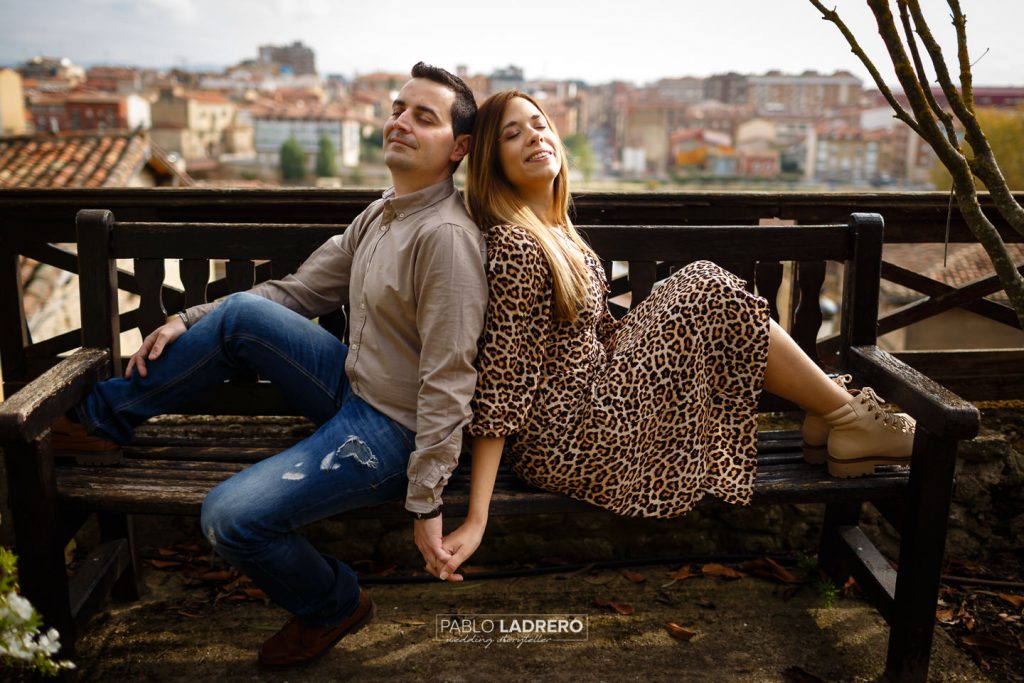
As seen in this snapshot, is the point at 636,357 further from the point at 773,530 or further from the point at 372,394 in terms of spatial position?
the point at 773,530

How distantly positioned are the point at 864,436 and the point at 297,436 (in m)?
1.70

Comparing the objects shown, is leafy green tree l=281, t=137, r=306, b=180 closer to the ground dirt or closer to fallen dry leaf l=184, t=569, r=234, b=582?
fallen dry leaf l=184, t=569, r=234, b=582

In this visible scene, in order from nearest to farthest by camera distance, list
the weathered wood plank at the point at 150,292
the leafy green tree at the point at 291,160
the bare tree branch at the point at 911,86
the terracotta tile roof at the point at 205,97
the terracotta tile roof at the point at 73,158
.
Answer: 1. the bare tree branch at the point at 911,86
2. the weathered wood plank at the point at 150,292
3. the terracotta tile roof at the point at 73,158
4. the terracotta tile roof at the point at 205,97
5. the leafy green tree at the point at 291,160

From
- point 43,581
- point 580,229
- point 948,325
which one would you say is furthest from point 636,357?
point 948,325

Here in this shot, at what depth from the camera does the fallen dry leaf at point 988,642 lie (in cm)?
263

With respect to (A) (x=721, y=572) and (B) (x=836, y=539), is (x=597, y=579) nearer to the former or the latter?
(A) (x=721, y=572)

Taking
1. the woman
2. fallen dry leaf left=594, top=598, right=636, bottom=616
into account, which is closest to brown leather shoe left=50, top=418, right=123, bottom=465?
the woman

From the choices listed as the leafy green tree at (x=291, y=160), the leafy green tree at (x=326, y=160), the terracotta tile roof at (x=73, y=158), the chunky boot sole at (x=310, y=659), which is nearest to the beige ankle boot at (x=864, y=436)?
the chunky boot sole at (x=310, y=659)

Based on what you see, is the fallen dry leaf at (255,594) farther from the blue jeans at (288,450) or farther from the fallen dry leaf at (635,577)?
the fallen dry leaf at (635,577)

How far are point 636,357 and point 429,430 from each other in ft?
1.95

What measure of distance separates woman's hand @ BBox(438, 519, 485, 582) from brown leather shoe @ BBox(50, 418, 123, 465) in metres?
1.02

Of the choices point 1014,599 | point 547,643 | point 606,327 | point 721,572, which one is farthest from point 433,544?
point 1014,599

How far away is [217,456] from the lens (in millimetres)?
2545

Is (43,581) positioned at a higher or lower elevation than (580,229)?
lower
